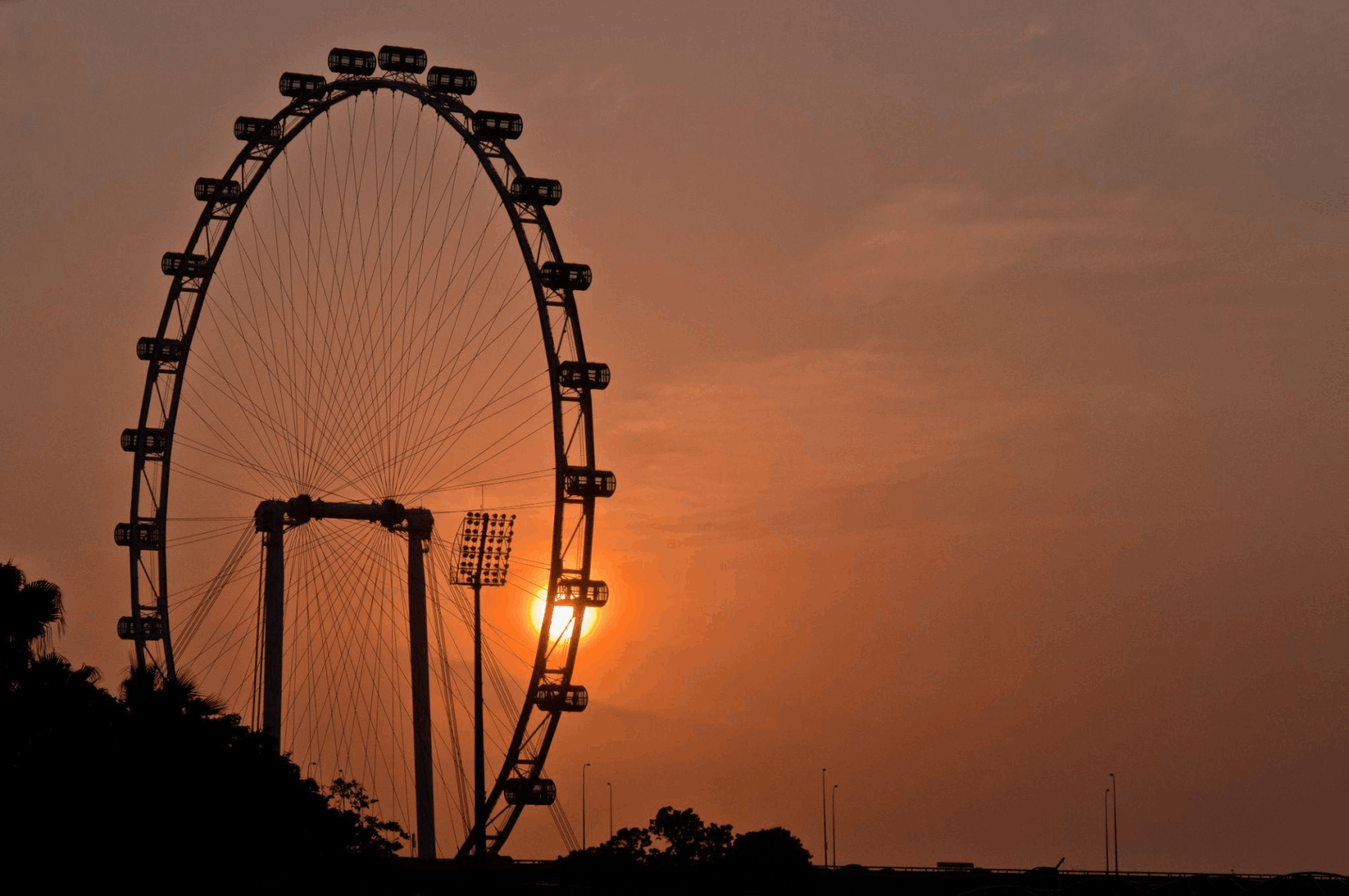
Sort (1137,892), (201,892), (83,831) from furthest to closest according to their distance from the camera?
1. (1137,892)
2. (83,831)
3. (201,892)

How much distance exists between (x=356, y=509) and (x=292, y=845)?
2311 centimetres

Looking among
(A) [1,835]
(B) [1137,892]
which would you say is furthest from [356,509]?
(B) [1137,892]

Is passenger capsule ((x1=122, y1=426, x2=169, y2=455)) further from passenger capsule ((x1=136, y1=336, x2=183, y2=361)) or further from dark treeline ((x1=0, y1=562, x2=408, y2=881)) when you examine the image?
dark treeline ((x1=0, y1=562, x2=408, y2=881))

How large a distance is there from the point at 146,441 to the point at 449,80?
20549 millimetres

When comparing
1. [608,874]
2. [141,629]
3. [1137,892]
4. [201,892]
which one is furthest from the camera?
[1137,892]

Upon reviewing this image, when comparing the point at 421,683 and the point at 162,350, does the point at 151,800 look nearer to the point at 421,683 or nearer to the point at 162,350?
the point at 421,683

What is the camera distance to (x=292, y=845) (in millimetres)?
51531

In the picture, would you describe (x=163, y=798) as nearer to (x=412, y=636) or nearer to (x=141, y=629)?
(x=412, y=636)

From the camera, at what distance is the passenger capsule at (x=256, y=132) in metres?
80.1

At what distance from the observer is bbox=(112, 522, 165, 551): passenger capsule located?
83.6 metres

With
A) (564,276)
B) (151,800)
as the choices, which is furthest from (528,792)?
(151,800)

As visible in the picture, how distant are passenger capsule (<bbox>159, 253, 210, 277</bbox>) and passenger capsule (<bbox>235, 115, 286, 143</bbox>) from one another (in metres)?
5.21

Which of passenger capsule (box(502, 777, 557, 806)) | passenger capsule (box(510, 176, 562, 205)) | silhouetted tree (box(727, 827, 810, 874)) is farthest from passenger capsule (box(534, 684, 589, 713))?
silhouetted tree (box(727, 827, 810, 874))

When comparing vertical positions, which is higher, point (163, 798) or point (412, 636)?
point (412, 636)
